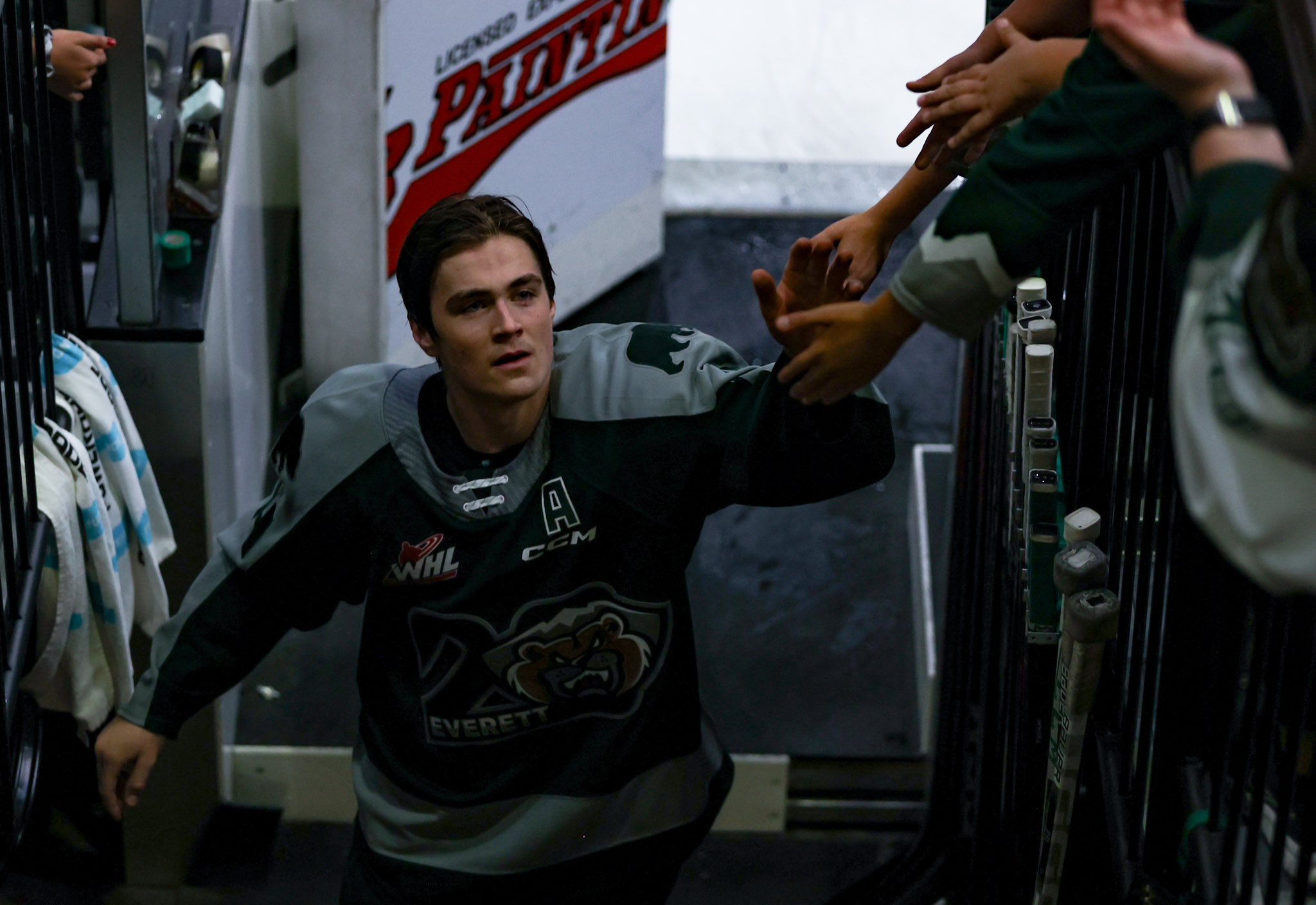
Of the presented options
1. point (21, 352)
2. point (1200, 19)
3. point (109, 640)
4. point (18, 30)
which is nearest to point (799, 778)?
point (109, 640)

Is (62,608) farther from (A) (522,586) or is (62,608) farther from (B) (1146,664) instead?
(B) (1146,664)

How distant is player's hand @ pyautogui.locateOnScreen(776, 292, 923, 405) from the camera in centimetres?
160

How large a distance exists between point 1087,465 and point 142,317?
5.67 feet

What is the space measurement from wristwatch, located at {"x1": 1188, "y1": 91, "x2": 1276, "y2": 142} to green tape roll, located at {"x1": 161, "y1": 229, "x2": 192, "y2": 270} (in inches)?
90.3

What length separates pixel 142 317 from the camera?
305 centimetres

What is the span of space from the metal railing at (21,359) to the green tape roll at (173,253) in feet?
1.46

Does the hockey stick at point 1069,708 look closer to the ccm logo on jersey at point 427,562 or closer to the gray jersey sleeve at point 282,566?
the ccm logo on jersey at point 427,562

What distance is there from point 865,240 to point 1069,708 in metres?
0.56

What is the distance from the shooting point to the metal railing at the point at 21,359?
2.33m

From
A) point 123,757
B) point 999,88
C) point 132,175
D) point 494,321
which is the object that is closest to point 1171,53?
point 999,88

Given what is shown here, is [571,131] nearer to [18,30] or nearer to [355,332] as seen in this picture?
[355,332]

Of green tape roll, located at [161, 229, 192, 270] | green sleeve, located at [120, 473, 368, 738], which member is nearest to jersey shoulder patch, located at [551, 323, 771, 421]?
green sleeve, located at [120, 473, 368, 738]

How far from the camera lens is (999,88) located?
174 centimetres

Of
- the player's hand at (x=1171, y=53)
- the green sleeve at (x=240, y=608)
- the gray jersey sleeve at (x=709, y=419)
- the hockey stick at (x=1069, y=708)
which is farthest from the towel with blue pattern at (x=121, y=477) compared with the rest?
the player's hand at (x=1171, y=53)
